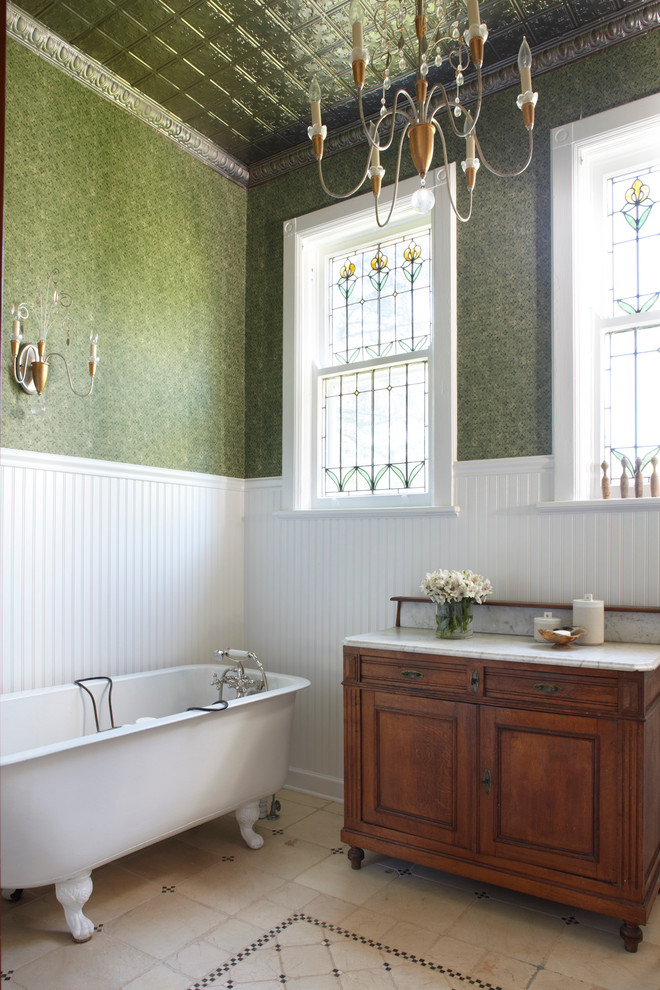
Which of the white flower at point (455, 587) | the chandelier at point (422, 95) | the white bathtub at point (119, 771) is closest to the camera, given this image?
the chandelier at point (422, 95)

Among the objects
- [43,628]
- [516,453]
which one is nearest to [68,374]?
[43,628]

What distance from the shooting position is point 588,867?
2.36 meters

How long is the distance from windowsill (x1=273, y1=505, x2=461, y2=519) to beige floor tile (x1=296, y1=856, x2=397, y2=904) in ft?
5.14

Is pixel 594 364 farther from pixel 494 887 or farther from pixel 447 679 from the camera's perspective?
pixel 494 887

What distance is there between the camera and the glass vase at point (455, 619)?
115 inches

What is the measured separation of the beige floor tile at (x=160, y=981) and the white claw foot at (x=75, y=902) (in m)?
0.30

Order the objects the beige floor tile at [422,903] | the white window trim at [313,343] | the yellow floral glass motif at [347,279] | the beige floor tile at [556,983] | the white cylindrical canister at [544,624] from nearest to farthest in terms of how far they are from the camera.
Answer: the beige floor tile at [556,983] < the beige floor tile at [422,903] < the white cylindrical canister at [544,624] < the white window trim at [313,343] < the yellow floral glass motif at [347,279]

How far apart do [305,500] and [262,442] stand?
1.55 ft

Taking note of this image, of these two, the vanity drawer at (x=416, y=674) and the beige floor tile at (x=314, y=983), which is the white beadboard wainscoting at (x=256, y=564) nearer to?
the vanity drawer at (x=416, y=674)

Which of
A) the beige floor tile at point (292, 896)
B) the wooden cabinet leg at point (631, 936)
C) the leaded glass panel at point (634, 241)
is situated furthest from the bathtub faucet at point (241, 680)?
the leaded glass panel at point (634, 241)

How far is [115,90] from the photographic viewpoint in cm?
344

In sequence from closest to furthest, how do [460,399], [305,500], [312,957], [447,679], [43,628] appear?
[312,957] → [447,679] → [43,628] → [460,399] → [305,500]

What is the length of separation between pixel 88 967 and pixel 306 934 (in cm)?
71

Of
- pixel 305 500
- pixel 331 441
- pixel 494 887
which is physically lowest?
pixel 494 887
